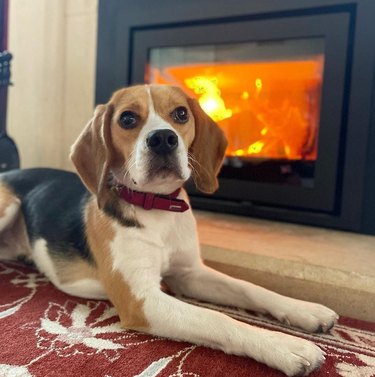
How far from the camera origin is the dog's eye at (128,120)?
1580 mm

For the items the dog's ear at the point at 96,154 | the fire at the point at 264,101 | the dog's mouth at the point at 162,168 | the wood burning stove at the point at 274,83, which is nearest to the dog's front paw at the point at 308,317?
the dog's mouth at the point at 162,168

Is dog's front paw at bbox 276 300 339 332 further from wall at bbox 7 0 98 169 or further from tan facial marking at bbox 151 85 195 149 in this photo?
wall at bbox 7 0 98 169

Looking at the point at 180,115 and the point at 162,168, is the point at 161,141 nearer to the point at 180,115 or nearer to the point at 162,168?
the point at 162,168

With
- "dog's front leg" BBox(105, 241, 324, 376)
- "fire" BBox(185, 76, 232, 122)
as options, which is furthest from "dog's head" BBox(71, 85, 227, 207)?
"fire" BBox(185, 76, 232, 122)

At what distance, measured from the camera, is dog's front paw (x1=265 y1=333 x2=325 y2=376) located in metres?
1.15

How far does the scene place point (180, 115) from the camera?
1.65 m

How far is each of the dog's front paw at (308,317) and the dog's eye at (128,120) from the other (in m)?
0.82

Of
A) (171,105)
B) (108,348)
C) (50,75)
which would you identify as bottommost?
(108,348)

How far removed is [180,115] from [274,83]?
1084 mm

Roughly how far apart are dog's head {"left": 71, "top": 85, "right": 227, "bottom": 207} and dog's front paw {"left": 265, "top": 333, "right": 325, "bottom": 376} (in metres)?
0.62

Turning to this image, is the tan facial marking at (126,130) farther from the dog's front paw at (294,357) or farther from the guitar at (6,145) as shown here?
the guitar at (6,145)

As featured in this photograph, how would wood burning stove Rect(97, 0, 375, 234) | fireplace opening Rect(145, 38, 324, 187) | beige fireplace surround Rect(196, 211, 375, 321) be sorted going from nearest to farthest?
beige fireplace surround Rect(196, 211, 375, 321)
wood burning stove Rect(97, 0, 375, 234)
fireplace opening Rect(145, 38, 324, 187)

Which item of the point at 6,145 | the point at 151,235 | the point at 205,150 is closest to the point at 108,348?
the point at 151,235

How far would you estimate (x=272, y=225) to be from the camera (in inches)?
98.2
